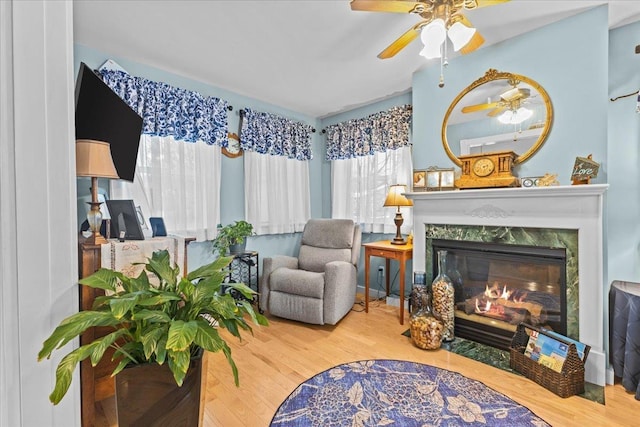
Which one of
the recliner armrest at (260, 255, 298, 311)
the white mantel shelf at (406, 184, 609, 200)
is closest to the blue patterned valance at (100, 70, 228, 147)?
the recliner armrest at (260, 255, 298, 311)

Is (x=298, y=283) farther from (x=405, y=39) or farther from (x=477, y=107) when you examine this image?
(x=477, y=107)

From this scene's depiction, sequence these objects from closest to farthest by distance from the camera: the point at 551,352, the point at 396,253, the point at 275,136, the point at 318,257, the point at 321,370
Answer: the point at 551,352 < the point at 321,370 < the point at 396,253 < the point at 318,257 < the point at 275,136

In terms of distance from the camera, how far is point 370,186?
369 cm

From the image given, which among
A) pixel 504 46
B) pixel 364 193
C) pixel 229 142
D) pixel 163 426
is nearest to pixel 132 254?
pixel 163 426

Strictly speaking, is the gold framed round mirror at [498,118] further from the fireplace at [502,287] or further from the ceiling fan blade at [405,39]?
the ceiling fan blade at [405,39]

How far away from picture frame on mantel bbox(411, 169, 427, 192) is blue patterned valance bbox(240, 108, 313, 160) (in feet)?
5.43

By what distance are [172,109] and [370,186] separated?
236 cm

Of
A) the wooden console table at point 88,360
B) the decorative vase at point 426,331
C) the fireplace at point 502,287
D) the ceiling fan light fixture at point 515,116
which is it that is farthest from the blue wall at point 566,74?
the wooden console table at point 88,360

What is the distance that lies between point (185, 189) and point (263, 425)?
2209 mm

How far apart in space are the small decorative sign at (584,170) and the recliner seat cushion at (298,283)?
2.11 metres

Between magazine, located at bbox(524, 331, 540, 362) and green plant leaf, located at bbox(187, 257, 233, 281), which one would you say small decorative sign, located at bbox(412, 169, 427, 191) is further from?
green plant leaf, located at bbox(187, 257, 233, 281)

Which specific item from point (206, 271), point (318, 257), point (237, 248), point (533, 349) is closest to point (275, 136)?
point (237, 248)

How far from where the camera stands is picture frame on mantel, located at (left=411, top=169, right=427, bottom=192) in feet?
9.32

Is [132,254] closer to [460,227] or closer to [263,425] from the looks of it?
[263,425]
